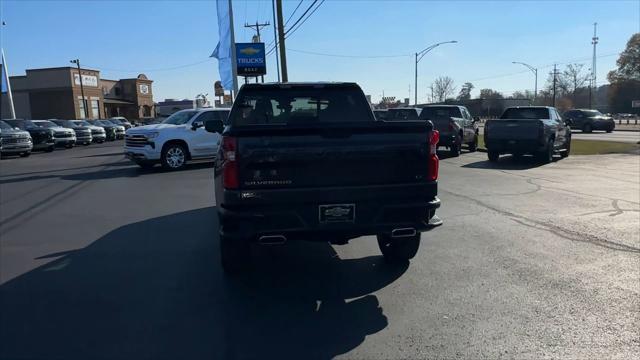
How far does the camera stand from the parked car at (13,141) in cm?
2230

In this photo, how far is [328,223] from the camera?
179 inches

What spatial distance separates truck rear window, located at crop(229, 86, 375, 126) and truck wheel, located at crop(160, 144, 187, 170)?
10.0 m

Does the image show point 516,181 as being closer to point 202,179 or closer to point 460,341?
point 202,179

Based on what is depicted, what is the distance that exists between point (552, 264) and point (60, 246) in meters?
6.31

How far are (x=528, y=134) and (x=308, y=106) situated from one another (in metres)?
11.6

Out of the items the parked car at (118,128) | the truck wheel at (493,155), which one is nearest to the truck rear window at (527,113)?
the truck wheel at (493,155)

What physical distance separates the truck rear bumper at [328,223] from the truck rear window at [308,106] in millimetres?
1908

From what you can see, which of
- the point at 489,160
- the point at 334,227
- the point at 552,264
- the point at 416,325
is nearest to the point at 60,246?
the point at 334,227

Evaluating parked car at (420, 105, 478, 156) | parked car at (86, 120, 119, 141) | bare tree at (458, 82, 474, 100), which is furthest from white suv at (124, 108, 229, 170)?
bare tree at (458, 82, 474, 100)

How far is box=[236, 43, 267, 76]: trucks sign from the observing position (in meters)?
37.6

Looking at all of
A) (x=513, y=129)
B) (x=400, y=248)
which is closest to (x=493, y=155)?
(x=513, y=129)

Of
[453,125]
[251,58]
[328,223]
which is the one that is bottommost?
[328,223]

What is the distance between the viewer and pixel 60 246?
6875mm

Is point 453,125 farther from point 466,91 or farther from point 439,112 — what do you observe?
point 466,91
